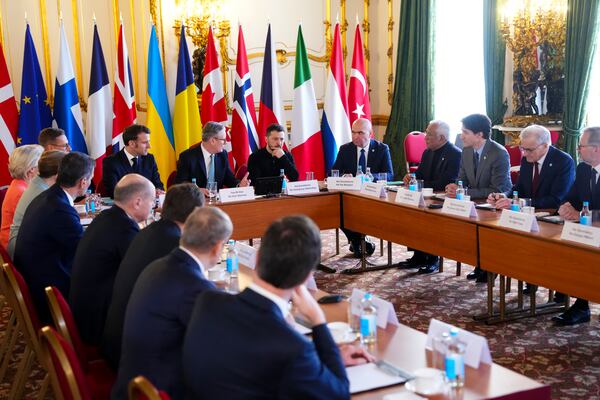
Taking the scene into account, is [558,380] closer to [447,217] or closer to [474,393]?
[447,217]

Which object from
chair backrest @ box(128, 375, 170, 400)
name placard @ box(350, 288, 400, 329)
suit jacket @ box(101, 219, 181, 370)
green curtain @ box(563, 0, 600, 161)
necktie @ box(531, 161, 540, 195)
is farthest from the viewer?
green curtain @ box(563, 0, 600, 161)

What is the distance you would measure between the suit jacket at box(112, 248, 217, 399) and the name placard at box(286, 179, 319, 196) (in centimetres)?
358

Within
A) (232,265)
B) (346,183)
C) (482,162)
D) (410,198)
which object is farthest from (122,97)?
(232,265)

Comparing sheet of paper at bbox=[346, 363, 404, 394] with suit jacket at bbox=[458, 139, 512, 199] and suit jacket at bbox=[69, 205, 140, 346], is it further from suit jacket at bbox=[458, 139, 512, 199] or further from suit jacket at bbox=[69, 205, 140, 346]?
suit jacket at bbox=[458, 139, 512, 199]

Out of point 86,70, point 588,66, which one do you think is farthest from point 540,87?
point 86,70

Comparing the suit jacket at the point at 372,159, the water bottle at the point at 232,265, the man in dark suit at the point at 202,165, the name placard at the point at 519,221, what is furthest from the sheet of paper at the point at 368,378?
the suit jacket at the point at 372,159

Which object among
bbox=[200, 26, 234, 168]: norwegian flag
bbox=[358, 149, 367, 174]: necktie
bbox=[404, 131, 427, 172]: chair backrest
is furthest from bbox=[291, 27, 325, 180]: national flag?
bbox=[358, 149, 367, 174]: necktie

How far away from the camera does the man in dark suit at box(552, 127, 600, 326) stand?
14.8 feet

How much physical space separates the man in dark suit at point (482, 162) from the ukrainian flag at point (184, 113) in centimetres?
338

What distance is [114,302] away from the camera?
2922 millimetres

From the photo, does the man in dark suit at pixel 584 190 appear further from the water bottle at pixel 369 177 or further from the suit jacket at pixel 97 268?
the suit jacket at pixel 97 268

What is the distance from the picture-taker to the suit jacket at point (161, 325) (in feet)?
7.61

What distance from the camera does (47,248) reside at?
3.79 meters

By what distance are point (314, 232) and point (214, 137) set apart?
166 inches
